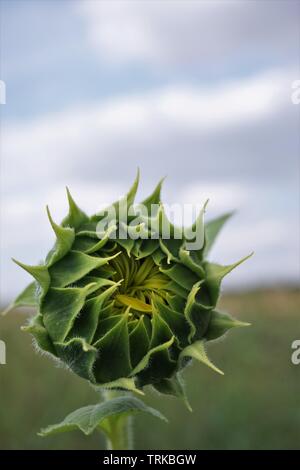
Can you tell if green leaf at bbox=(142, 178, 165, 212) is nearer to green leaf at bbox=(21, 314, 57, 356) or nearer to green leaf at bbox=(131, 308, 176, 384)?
green leaf at bbox=(131, 308, 176, 384)

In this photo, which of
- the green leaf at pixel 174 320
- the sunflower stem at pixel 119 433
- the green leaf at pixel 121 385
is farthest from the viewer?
the sunflower stem at pixel 119 433

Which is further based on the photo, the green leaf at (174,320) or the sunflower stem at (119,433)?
the sunflower stem at (119,433)

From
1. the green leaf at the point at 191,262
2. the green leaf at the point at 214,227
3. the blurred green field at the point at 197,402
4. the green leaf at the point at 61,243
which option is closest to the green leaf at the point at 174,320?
the green leaf at the point at 191,262

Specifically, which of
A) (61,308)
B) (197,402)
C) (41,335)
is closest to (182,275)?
(61,308)

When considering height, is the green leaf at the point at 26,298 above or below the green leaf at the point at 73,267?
below

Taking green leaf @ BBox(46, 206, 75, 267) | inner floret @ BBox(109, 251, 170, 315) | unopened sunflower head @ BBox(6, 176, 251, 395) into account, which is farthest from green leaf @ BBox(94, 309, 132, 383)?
green leaf @ BBox(46, 206, 75, 267)

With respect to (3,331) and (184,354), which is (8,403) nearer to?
(3,331)

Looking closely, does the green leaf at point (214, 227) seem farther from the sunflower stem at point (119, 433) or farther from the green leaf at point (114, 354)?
the sunflower stem at point (119, 433)

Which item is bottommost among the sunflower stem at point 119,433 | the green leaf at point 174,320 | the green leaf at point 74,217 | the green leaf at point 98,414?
the sunflower stem at point 119,433
